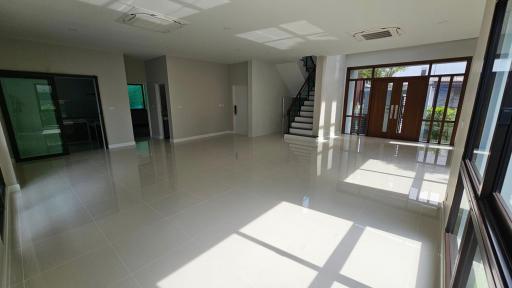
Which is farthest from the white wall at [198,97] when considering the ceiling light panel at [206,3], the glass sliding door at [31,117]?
the ceiling light panel at [206,3]

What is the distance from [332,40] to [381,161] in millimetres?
3122

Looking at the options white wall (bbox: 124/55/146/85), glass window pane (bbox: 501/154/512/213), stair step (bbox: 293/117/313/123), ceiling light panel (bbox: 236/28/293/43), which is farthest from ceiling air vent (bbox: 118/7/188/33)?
stair step (bbox: 293/117/313/123)

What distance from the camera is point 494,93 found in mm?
1775

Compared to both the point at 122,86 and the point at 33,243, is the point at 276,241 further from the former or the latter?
the point at 122,86

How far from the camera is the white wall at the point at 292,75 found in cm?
839

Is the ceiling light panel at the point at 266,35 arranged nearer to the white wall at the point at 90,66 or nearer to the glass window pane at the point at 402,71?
the white wall at the point at 90,66

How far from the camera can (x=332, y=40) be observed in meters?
5.04

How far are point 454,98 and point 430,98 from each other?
1.93 ft

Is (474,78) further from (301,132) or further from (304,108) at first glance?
(304,108)

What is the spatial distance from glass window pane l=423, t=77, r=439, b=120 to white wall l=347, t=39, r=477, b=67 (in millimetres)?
736

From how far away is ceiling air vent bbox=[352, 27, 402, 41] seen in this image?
4250 mm

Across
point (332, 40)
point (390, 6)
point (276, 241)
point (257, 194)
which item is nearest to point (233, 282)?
point (276, 241)

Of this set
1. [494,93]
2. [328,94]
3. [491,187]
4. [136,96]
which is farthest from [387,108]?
[136,96]

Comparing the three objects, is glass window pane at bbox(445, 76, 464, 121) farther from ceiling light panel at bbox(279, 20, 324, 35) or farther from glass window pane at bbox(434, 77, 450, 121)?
ceiling light panel at bbox(279, 20, 324, 35)
